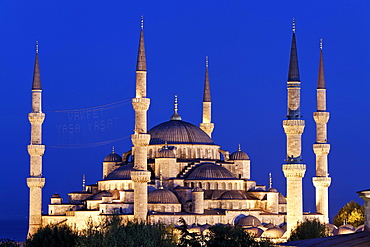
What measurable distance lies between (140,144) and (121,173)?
243 inches

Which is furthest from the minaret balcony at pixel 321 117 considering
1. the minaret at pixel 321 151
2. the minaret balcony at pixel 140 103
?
the minaret balcony at pixel 140 103

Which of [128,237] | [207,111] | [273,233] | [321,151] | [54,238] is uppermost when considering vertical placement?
[207,111]

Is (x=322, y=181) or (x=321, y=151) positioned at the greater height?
(x=321, y=151)

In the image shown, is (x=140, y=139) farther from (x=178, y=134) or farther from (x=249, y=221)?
(x=178, y=134)

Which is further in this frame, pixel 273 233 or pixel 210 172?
pixel 210 172

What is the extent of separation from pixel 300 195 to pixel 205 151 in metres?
13.0

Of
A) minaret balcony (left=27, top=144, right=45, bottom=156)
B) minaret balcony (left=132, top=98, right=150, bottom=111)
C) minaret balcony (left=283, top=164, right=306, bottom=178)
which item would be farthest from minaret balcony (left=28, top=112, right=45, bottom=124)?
minaret balcony (left=283, top=164, right=306, bottom=178)

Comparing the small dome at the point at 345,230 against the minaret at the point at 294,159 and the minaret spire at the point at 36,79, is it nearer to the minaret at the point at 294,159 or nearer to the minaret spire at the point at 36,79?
the minaret at the point at 294,159

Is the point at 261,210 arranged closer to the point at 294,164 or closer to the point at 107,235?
the point at 294,164

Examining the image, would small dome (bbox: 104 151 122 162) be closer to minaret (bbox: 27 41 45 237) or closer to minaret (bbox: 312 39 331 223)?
minaret (bbox: 27 41 45 237)

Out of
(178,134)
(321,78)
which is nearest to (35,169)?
(178,134)

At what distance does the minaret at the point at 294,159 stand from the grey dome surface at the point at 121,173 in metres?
10.5

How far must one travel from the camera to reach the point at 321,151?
49.5 meters

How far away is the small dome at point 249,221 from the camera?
49719 millimetres
